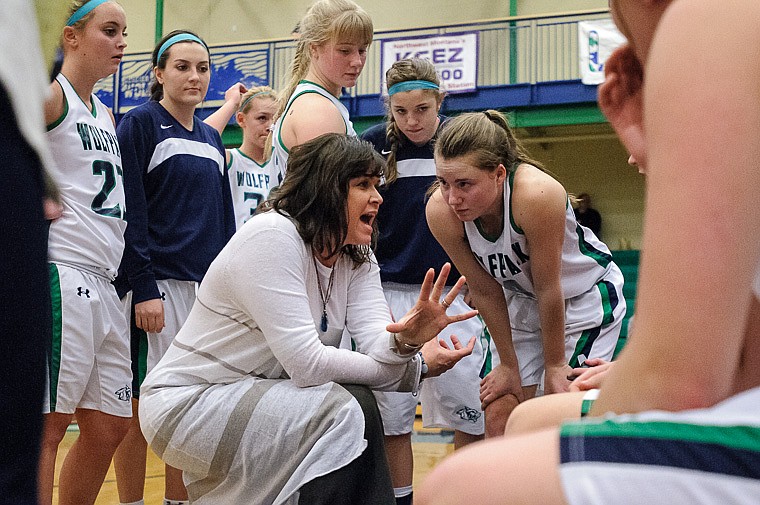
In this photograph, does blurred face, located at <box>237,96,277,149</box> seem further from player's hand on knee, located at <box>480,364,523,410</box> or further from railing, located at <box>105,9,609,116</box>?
railing, located at <box>105,9,609,116</box>

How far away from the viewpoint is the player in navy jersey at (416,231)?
328cm

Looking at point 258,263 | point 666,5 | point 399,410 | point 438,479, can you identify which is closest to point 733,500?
point 438,479

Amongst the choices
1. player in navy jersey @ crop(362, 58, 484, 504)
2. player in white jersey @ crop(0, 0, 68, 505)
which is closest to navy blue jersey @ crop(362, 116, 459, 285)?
player in navy jersey @ crop(362, 58, 484, 504)

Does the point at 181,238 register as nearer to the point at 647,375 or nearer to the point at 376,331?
the point at 376,331

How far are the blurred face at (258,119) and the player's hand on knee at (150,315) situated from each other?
6.55 ft

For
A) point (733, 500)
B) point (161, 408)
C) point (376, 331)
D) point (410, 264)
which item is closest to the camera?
point (733, 500)

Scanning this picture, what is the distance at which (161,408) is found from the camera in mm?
2250

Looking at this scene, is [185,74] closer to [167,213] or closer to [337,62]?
[167,213]

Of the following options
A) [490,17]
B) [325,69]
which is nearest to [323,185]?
[325,69]

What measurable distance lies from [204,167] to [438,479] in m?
2.94

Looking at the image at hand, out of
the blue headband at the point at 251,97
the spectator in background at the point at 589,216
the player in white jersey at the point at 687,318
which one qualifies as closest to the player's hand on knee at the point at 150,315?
the blue headband at the point at 251,97

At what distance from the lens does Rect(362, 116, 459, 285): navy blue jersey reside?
3.34 metres

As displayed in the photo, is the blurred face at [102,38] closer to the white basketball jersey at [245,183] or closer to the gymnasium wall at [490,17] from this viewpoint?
the white basketball jersey at [245,183]

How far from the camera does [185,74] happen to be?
11.8 feet
